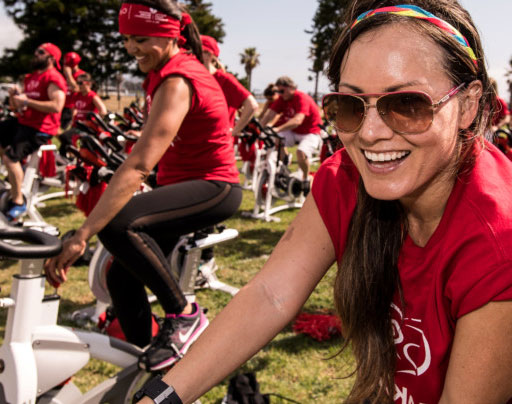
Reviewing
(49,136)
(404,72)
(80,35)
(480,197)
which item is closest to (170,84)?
(404,72)

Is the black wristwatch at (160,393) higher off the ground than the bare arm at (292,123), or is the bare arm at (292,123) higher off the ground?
the black wristwatch at (160,393)

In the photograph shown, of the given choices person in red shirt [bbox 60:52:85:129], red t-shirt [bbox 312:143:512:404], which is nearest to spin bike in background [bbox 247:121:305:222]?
person in red shirt [bbox 60:52:85:129]

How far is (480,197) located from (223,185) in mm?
1815

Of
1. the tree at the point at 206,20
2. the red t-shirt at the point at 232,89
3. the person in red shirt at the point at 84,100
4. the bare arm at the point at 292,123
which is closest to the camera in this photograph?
the red t-shirt at the point at 232,89

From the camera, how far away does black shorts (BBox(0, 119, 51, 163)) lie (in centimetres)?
669

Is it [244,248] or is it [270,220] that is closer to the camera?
[244,248]

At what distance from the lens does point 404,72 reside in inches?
44.8

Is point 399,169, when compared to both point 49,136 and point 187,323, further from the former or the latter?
point 49,136

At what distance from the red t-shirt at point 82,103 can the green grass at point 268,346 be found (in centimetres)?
276

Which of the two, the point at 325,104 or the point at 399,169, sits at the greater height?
the point at 325,104

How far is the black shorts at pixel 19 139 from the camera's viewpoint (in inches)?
263

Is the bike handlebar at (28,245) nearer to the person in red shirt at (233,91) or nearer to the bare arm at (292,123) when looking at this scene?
the person in red shirt at (233,91)

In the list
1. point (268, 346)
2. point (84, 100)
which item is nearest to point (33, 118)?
point (84, 100)

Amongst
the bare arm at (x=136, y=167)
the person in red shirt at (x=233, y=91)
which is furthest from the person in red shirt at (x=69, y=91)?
the bare arm at (x=136, y=167)
